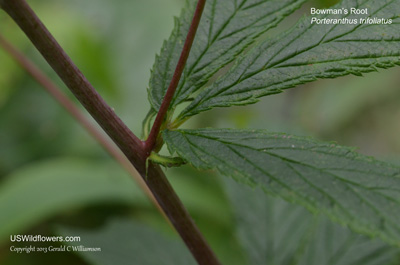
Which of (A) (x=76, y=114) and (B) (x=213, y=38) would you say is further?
(A) (x=76, y=114)

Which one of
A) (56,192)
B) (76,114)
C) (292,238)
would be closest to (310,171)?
(292,238)

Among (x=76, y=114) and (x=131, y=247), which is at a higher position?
(x=76, y=114)

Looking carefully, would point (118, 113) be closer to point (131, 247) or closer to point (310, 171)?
point (131, 247)

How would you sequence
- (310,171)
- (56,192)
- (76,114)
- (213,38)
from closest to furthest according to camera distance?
(310,171)
(213,38)
(76,114)
(56,192)

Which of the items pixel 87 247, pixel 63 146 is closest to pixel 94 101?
pixel 87 247

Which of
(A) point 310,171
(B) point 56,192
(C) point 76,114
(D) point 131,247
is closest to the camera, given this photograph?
(A) point 310,171

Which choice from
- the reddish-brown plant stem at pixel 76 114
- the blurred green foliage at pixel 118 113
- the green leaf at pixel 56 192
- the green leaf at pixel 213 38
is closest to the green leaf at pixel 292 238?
the blurred green foliage at pixel 118 113

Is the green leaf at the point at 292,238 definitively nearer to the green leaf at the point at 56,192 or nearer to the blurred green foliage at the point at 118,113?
the blurred green foliage at the point at 118,113
